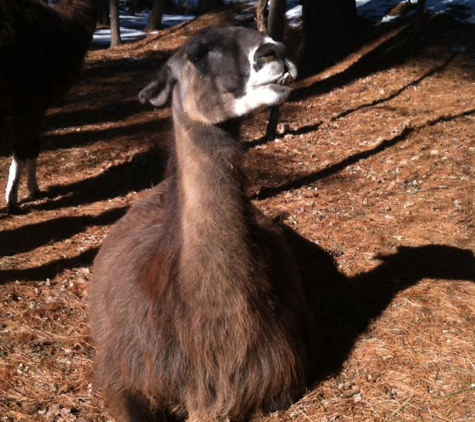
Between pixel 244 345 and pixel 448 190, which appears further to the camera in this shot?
pixel 448 190

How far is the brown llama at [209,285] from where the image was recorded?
3.13 metres

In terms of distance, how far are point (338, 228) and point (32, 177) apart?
3.48 m

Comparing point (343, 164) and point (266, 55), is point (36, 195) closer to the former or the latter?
point (343, 164)

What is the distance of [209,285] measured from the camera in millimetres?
3146

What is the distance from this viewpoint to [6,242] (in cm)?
596

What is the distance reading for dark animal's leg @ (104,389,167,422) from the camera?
3398 mm

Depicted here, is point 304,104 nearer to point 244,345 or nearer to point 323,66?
point 323,66

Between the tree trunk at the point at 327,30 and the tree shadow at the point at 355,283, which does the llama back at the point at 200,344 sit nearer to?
the tree shadow at the point at 355,283

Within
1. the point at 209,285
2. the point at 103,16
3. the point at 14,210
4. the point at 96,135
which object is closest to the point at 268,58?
the point at 209,285

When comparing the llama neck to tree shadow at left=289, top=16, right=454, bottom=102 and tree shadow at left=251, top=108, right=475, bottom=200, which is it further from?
tree shadow at left=289, top=16, right=454, bottom=102

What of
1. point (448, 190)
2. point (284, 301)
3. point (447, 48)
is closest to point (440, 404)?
point (284, 301)

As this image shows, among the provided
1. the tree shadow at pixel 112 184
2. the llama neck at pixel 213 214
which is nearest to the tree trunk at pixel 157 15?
the tree shadow at pixel 112 184

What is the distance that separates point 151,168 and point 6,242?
250 centimetres

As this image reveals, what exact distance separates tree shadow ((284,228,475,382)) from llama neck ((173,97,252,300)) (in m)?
1.15
